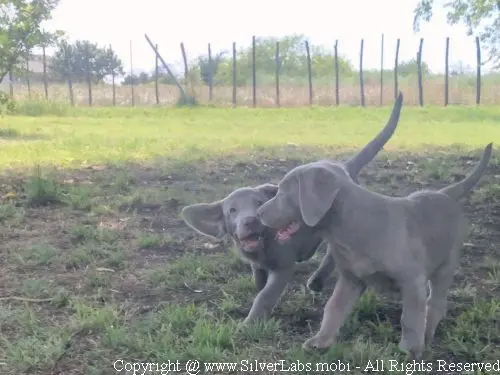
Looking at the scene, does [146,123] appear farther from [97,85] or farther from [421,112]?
[97,85]

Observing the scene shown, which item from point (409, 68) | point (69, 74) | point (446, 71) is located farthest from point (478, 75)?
point (69, 74)

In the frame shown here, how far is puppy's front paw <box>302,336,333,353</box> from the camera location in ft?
10.7

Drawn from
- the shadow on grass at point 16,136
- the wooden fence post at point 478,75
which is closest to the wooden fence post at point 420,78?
the wooden fence post at point 478,75

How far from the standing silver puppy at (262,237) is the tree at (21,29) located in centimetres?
1291

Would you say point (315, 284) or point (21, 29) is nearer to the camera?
point (315, 284)

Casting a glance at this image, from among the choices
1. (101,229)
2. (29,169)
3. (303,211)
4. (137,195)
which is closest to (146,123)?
(29,169)

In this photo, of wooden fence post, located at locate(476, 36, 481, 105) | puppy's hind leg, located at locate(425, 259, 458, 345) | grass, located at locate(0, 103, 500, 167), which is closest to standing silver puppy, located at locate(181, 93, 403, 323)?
puppy's hind leg, located at locate(425, 259, 458, 345)

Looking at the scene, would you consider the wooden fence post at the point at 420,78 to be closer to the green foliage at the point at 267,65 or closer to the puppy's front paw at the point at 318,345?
the green foliage at the point at 267,65

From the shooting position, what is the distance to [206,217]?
13.8ft

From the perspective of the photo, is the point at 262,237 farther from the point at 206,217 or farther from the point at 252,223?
the point at 206,217

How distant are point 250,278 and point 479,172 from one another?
5.08ft

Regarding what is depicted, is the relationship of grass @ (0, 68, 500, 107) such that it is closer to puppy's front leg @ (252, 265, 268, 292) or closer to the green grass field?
the green grass field

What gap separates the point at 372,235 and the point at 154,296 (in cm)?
160

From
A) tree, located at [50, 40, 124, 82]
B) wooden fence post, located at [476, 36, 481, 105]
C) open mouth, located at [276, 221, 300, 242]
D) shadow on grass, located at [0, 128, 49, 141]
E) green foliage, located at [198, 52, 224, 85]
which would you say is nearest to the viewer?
open mouth, located at [276, 221, 300, 242]
